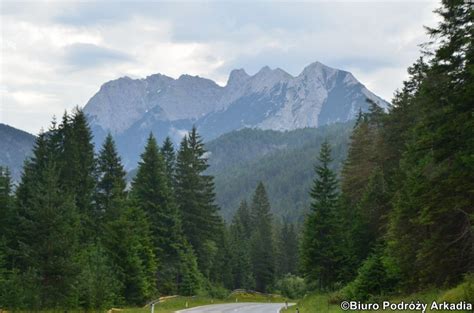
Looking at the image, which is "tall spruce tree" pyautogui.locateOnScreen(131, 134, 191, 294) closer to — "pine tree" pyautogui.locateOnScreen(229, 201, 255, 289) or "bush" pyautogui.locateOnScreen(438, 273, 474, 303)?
"pine tree" pyautogui.locateOnScreen(229, 201, 255, 289)

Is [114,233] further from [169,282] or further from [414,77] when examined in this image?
[414,77]

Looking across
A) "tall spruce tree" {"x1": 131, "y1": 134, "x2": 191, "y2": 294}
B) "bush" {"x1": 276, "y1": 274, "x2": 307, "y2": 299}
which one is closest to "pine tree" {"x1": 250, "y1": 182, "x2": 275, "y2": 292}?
"bush" {"x1": 276, "y1": 274, "x2": 307, "y2": 299}

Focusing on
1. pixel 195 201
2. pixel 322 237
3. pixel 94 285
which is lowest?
pixel 94 285

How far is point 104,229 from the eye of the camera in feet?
146

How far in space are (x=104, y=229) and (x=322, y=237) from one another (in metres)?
Result: 17.9

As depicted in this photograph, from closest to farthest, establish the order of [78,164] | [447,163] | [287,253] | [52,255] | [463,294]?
[463,294], [447,163], [52,255], [78,164], [287,253]

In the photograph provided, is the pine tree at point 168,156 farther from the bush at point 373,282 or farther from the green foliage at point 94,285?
the bush at point 373,282

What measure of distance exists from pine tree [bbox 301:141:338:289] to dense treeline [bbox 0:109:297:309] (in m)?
12.8

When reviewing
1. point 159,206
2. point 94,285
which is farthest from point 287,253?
point 94,285

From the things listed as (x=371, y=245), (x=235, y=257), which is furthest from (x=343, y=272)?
(x=235, y=257)

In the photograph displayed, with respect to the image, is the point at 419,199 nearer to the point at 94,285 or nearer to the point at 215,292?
the point at 94,285

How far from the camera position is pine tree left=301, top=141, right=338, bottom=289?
4347 centimetres

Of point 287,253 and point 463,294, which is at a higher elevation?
point 287,253

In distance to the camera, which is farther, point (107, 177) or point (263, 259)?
point (263, 259)
